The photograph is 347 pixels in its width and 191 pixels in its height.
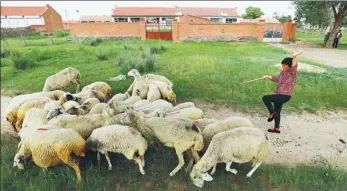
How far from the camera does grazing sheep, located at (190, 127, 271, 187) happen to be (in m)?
2.34

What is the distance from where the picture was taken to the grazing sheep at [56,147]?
2.38 meters

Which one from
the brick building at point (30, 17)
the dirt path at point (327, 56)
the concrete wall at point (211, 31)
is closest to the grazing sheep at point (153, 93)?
the brick building at point (30, 17)

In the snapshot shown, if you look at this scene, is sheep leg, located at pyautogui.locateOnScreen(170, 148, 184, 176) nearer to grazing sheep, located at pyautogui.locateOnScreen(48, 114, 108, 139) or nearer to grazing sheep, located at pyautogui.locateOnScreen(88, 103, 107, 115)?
A: grazing sheep, located at pyautogui.locateOnScreen(48, 114, 108, 139)

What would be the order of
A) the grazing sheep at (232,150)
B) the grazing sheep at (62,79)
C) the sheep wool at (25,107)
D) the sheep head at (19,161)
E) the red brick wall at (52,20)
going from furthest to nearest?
the grazing sheep at (62,79) < the red brick wall at (52,20) < the sheep wool at (25,107) < the sheep head at (19,161) < the grazing sheep at (232,150)

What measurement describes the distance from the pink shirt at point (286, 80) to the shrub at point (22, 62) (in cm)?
418

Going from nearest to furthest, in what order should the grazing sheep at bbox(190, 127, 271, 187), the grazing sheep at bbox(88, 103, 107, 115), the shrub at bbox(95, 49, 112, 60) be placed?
the grazing sheep at bbox(190, 127, 271, 187), the grazing sheep at bbox(88, 103, 107, 115), the shrub at bbox(95, 49, 112, 60)

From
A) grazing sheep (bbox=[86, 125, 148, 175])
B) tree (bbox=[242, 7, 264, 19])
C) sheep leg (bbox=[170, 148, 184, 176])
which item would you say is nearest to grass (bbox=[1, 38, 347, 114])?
tree (bbox=[242, 7, 264, 19])

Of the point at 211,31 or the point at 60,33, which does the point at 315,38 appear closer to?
the point at 60,33

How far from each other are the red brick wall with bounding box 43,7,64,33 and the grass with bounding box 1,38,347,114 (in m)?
0.28

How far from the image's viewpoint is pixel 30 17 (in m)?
3.39

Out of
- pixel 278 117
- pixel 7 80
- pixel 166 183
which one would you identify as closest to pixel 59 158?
pixel 166 183

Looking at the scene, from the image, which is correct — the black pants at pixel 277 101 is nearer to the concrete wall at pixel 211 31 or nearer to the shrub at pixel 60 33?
the shrub at pixel 60 33

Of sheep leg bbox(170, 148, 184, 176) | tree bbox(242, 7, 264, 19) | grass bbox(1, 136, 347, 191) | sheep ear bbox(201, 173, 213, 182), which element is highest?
tree bbox(242, 7, 264, 19)

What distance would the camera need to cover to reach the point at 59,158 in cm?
246
